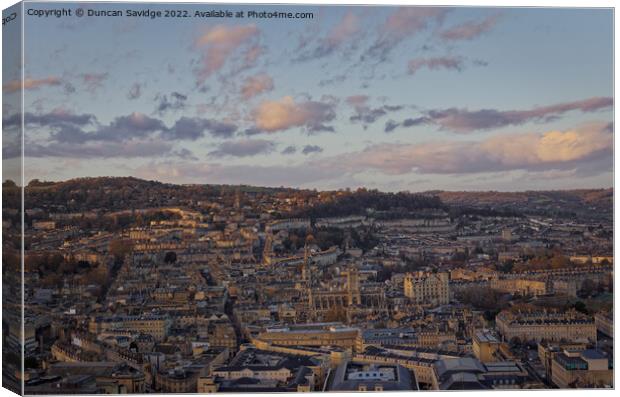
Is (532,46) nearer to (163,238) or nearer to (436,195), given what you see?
(436,195)

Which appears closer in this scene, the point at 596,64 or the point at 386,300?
the point at 596,64

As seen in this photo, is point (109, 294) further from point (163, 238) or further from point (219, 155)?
point (219, 155)

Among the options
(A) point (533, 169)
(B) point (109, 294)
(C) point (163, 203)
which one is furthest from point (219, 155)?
(A) point (533, 169)

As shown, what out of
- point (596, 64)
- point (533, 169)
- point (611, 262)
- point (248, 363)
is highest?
point (596, 64)

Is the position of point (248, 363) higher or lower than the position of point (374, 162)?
lower

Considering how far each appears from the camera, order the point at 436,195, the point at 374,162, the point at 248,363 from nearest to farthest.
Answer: the point at 248,363
the point at 374,162
the point at 436,195

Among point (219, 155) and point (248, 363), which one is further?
point (219, 155)

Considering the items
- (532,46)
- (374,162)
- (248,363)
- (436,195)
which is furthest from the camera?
(436,195)

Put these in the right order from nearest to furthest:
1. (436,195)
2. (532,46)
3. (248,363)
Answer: (248,363), (532,46), (436,195)

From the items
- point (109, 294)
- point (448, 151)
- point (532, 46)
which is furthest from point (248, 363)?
point (532, 46)
